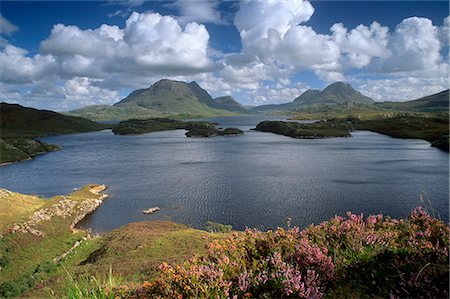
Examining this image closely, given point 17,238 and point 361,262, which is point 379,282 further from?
point 17,238

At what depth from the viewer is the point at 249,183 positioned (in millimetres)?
84375

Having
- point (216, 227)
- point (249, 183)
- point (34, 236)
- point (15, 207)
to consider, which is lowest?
point (216, 227)

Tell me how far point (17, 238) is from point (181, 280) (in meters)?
49.6

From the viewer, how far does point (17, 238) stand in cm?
4681

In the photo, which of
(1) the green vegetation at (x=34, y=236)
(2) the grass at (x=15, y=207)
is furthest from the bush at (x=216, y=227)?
(2) the grass at (x=15, y=207)

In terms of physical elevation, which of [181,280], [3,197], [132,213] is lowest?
[132,213]

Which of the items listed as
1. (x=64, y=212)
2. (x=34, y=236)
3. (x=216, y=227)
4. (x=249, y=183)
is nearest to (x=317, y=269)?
(x=216, y=227)

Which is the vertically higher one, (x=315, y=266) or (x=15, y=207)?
(x=315, y=266)

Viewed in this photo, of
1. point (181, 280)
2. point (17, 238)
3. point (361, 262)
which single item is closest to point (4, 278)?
point (17, 238)

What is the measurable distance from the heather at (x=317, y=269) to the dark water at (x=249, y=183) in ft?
146

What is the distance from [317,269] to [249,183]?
250 ft

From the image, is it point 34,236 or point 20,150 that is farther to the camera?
point 20,150

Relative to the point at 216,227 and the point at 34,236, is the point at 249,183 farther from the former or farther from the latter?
the point at 34,236

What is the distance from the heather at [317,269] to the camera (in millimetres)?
7504
